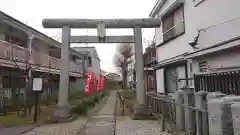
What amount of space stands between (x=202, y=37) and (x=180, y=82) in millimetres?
2750

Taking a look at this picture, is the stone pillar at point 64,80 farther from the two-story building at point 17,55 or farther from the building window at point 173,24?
the building window at point 173,24

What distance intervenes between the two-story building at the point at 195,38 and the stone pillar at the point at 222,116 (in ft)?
10.4

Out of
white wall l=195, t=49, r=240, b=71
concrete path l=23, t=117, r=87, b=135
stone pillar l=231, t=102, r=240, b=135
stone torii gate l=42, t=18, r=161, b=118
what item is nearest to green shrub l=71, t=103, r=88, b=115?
stone torii gate l=42, t=18, r=161, b=118

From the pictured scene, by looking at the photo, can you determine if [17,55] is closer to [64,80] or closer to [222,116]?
[64,80]

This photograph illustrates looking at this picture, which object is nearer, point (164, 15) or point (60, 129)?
point (60, 129)

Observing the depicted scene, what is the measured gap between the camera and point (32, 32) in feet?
53.3

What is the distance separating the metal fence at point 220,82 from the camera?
5919 millimetres

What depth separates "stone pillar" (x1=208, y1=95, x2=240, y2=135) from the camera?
3549 millimetres

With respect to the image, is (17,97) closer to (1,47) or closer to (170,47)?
(1,47)

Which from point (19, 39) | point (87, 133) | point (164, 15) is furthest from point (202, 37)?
point (19, 39)

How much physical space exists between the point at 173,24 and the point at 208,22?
316 centimetres

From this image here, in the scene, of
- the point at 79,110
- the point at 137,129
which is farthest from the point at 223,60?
the point at 79,110

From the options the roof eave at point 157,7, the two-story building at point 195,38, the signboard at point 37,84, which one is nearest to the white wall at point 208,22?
the two-story building at point 195,38

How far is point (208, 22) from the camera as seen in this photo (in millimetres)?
8336
